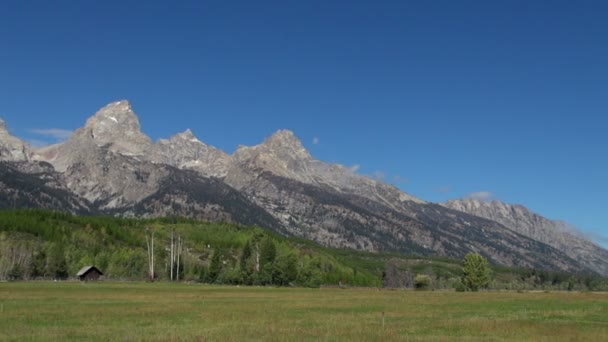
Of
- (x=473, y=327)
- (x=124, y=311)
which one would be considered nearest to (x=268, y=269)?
(x=124, y=311)

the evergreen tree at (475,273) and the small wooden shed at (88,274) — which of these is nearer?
the small wooden shed at (88,274)

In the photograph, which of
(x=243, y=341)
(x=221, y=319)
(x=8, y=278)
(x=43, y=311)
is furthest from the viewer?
(x=8, y=278)

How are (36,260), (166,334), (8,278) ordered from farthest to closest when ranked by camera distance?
(36,260) → (8,278) → (166,334)

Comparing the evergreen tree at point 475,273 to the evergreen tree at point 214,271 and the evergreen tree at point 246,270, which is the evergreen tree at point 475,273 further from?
the evergreen tree at point 214,271

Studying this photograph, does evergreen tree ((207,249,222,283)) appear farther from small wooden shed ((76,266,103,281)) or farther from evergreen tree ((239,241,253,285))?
small wooden shed ((76,266,103,281))

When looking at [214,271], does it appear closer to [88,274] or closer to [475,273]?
[88,274]

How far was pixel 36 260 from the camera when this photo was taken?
180125 mm

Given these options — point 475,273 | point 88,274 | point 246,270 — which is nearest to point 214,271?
point 246,270

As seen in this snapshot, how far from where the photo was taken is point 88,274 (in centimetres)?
17450

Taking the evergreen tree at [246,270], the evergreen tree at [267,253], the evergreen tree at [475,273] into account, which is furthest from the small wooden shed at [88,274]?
the evergreen tree at [475,273]

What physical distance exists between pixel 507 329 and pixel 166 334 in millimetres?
22617

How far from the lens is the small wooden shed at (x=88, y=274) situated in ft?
566

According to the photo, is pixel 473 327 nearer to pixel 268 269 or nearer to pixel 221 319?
pixel 221 319

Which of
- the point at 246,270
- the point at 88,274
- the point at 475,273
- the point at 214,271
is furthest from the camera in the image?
the point at 475,273
